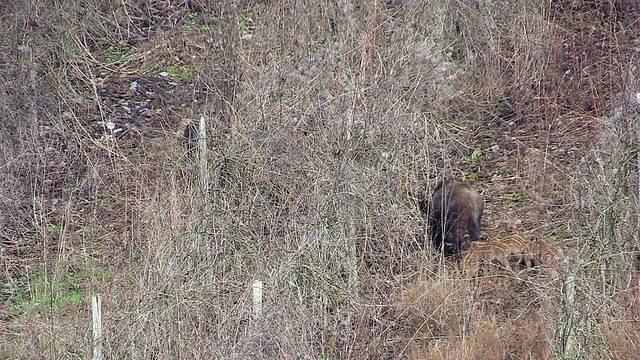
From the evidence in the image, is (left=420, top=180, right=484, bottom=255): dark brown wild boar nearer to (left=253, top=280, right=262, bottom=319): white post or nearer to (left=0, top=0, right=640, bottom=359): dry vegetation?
(left=0, top=0, right=640, bottom=359): dry vegetation

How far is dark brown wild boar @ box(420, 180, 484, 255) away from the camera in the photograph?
12.8m

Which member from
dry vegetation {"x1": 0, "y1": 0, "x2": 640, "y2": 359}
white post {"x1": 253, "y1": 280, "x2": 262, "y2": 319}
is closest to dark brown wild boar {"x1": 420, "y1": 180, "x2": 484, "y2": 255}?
dry vegetation {"x1": 0, "y1": 0, "x2": 640, "y2": 359}

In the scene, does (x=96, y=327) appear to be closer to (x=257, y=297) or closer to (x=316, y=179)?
(x=257, y=297)

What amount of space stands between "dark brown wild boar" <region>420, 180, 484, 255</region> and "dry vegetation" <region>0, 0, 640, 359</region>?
1.13 ft

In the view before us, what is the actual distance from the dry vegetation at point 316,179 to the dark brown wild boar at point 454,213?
0.34 metres

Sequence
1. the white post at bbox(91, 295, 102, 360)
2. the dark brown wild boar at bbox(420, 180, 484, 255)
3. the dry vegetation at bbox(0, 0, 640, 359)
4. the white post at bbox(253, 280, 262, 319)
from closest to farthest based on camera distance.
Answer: the white post at bbox(91, 295, 102, 360), the white post at bbox(253, 280, 262, 319), the dry vegetation at bbox(0, 0, 640, 359), the dark brown wild boar at bbox(420, 180, 484, 255)

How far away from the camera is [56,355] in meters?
8.86

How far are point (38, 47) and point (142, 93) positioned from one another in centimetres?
205

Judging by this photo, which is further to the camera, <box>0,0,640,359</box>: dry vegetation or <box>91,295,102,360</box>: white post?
<box>0,0,640,359</box>: dry vegetation

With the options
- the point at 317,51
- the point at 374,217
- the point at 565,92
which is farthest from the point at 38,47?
the point at 565,92

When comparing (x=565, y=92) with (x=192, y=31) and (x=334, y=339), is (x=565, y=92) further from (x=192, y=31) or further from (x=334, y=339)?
(x=334, y=339)

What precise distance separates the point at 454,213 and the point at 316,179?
113 inches

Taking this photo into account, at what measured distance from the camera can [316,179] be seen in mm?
10812

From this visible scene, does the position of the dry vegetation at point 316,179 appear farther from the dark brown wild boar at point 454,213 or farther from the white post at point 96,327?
the dark brown wild boar at point 454,213
